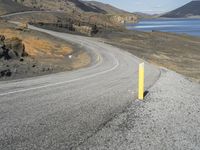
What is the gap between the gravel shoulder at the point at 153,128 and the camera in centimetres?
820

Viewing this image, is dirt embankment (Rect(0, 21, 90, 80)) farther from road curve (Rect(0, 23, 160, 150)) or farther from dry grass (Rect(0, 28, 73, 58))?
road curve (Rect(0, 23, 160, 150))

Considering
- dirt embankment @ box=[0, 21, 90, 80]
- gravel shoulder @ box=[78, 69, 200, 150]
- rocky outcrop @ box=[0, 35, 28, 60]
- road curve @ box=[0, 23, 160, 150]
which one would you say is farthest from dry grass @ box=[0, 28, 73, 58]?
gravel shoulder @ box=[78, 69, 200, 150]

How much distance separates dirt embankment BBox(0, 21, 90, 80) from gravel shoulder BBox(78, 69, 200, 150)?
38.4 ft

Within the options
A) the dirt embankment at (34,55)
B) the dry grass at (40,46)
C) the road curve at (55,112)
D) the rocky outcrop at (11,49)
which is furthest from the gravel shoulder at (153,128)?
the dry grass at (40,46)

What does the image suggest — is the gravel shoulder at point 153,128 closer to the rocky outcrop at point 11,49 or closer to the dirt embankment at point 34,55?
the dirt embankment at point 34,55

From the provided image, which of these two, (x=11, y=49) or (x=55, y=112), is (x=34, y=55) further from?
(x=55, y=112)

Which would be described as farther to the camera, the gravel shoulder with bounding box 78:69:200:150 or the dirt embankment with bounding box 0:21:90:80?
the dirt embankment with bounding box 0:21:90:80

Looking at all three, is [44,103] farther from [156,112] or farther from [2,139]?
[2,139]

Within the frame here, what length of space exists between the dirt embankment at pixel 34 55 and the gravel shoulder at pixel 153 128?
11.7 m

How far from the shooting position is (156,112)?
11.7 metres

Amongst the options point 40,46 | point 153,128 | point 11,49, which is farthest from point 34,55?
point 153,128

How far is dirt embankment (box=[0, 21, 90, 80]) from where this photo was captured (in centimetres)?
2597

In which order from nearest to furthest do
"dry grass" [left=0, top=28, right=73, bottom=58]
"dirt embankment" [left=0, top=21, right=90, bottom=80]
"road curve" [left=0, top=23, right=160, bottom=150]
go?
"road curve" [left=0, top=23, right=160, bottom=150]
"dirt embankment" [left=0, top=21, right=90, bottom=80]
"dry grass" [left=0, top=28, right=73, bottom=58]

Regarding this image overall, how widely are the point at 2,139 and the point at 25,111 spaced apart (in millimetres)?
2667
